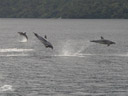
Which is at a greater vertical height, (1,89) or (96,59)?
(1,89)

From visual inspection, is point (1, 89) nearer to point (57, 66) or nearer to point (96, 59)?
point (57, 66)

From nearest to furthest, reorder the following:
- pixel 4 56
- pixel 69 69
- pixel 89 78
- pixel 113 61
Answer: pixel 89 78
pixel 69 69
pixel 113 61
pixel 4 56

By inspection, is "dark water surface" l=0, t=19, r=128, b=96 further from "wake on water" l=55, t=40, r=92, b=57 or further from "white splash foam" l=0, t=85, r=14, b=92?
"wake on water" l=55, t=40, r=92, b=57

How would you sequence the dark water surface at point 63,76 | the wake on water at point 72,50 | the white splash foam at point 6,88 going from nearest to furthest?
the dark water surface at point 63,76 < the white splash foam at point 6,88 < the wake on water at point 72,50

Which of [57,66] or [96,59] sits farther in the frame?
[96,59]

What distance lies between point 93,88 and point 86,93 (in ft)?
9.90

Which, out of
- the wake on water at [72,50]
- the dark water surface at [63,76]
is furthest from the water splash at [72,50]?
the dark water surface at [63,76]

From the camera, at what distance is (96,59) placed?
286 ft

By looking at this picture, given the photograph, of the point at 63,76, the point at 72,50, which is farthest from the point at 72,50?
the point at 63,76

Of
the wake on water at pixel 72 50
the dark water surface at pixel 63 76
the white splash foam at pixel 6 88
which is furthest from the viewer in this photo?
the wake on water at pixel 72 50

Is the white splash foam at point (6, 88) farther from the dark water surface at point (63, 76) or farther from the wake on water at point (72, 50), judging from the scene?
the wake on water at point (72, 50)

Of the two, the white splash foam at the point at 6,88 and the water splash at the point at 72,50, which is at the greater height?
the white splash foam at the point at 6,88

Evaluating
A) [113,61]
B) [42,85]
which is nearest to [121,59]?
[113,61]

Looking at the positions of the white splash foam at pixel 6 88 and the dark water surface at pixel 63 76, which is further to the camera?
the white splash foam at pixel 6 88
